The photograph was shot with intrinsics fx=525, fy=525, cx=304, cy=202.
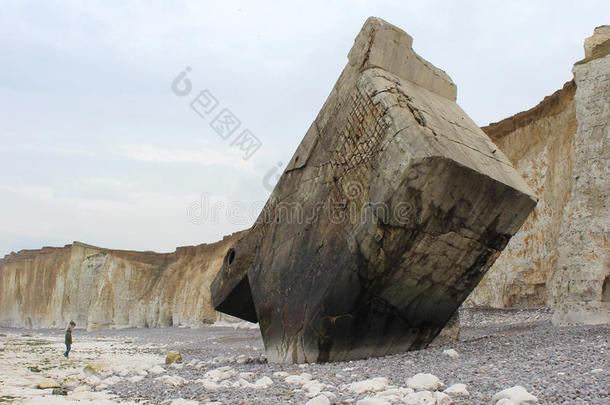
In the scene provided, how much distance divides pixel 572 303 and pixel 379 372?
205 inches

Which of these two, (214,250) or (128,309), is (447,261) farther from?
(128,309)

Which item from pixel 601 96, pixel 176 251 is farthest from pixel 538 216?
pixel 176 251

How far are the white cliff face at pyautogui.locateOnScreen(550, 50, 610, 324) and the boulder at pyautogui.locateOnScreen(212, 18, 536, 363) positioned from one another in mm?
3697

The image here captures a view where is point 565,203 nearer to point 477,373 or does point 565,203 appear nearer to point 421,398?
point 477,373

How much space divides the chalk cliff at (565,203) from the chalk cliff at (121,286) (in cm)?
1662

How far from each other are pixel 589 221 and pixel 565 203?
168 inches

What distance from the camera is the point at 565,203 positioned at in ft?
40.3

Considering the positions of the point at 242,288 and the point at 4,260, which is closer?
the point at 242,288

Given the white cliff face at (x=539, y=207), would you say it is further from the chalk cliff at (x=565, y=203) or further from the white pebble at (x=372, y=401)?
the white pebble at (x=372, y=401)

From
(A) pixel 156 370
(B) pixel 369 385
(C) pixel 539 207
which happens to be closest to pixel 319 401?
(B) pixel 369 385

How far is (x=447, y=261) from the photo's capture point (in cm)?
490

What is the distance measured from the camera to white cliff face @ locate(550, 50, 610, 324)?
7.91m

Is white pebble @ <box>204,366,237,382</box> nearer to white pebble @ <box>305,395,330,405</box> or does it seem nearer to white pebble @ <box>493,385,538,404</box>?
white pebble @ <box>305,395,330,405</box>

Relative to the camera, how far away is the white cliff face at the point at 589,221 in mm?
7906
